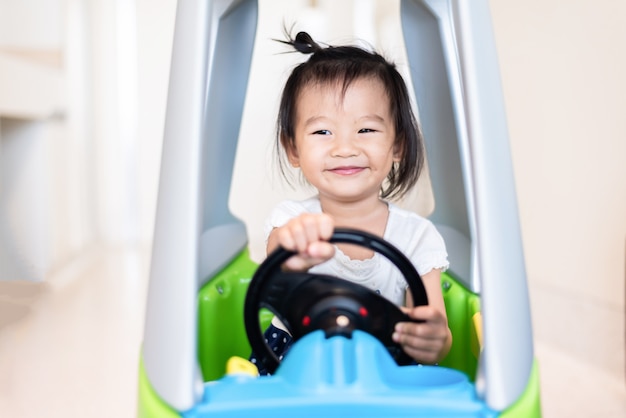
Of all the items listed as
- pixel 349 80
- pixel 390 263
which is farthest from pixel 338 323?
pixel 349 80

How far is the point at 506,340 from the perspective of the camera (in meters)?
0.68

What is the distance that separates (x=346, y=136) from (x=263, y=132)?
2059 mm

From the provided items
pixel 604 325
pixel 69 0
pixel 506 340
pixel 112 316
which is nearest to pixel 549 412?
pixel 604 325

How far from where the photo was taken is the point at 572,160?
1560mm

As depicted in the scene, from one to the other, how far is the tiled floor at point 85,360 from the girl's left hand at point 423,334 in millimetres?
522

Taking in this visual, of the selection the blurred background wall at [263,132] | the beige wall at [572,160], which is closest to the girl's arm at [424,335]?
the blurred background wall at [263,132]

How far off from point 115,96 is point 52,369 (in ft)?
5.36

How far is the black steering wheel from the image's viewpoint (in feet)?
2.51

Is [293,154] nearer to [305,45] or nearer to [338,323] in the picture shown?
[305,45]

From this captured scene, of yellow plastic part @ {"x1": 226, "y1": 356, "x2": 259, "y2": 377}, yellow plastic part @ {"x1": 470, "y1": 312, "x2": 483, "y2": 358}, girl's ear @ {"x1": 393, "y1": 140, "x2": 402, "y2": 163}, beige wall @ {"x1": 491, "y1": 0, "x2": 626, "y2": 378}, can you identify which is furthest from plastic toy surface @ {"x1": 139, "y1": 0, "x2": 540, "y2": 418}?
beige wall @ {"x1": 491, "y1": 0, "x2": 626, "y2": 378}

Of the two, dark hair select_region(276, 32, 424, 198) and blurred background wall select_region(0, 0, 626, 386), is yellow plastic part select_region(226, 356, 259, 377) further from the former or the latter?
blurred background wall select_region(0, 0, 626, 386)

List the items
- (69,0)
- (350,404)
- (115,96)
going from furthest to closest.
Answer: (115,96) → (69,0) → (350,404)

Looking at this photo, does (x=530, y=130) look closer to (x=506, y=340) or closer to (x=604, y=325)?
(x=604, y=325)

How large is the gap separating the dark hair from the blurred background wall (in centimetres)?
27
